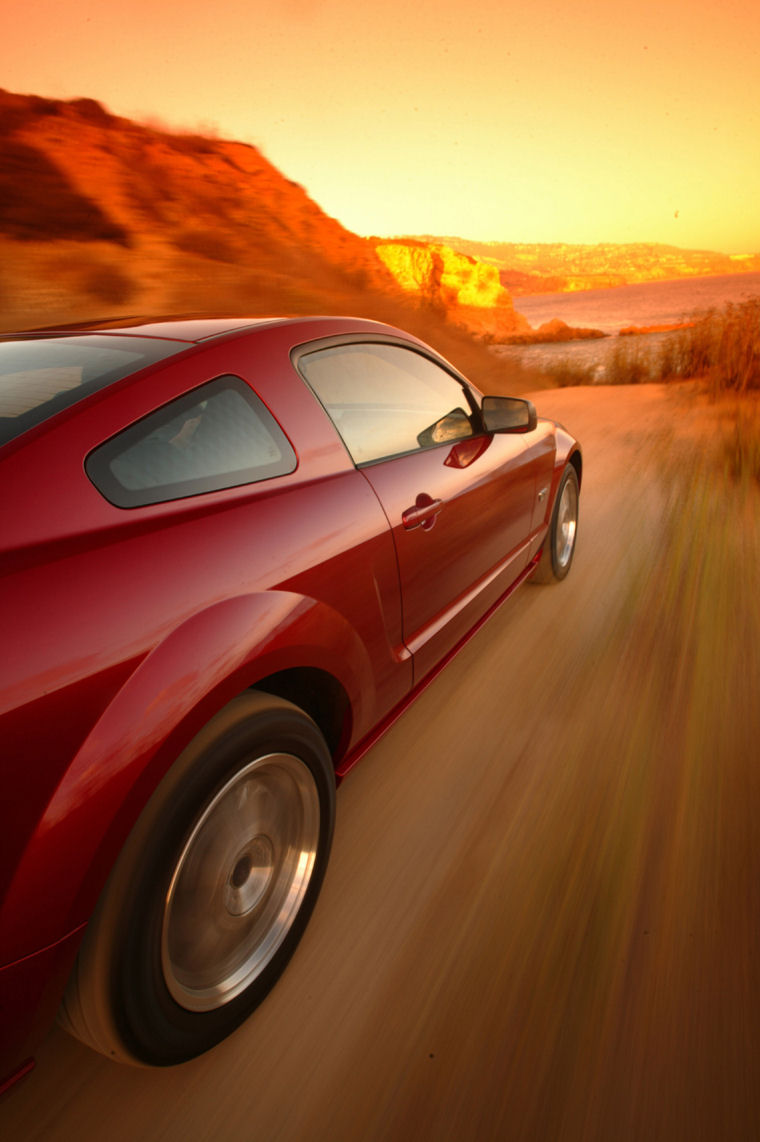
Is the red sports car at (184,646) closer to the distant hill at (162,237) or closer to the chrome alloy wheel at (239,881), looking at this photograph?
the chrome alloy wheel at (239,881)

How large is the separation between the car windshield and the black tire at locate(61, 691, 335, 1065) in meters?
0.73

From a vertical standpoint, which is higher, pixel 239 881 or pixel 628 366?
pixel 239 881

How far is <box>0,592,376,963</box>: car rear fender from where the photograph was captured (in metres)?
1.11

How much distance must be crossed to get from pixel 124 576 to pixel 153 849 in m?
0.50

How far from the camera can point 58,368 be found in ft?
5.58

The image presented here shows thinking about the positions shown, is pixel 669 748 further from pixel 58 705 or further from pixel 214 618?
pixel 58 705

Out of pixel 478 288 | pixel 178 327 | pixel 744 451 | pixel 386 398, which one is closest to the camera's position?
pixel 178 327

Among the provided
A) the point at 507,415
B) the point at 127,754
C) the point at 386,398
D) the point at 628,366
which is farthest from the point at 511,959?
the point at 628,366

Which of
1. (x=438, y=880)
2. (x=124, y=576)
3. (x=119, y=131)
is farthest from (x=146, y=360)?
(x=119, y=131)

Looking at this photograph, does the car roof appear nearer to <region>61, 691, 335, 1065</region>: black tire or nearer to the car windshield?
the car windshield

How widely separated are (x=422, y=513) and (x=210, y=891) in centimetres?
121

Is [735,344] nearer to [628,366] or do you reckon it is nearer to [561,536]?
[628,366]

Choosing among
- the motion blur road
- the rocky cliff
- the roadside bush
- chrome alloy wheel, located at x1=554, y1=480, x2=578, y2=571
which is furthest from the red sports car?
the roadside bush

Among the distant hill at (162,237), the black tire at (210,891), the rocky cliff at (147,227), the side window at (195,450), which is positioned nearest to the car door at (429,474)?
the side window at (195,450)
